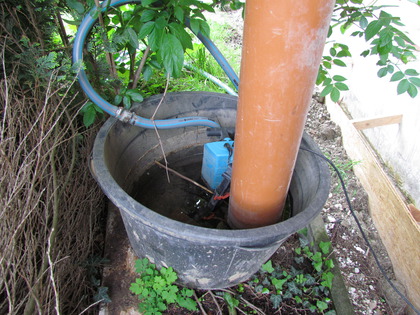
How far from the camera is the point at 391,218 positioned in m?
1.99

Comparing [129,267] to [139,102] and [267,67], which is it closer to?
[139,102]

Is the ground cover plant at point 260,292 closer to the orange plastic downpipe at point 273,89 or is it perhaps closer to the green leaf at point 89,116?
the orange plastic downpipe at point 273,89

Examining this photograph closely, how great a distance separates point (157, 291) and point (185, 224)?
0.59 meters

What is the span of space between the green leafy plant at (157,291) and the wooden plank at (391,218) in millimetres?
1295

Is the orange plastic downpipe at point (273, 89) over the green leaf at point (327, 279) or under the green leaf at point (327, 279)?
over

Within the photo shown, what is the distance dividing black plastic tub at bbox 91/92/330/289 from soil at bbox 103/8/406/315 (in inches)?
6.4

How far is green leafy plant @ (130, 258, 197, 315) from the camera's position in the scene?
4.86ft

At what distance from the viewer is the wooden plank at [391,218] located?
1.76m

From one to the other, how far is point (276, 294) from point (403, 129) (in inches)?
62.4

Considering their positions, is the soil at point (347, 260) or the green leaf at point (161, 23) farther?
the soil at point (347, 260)

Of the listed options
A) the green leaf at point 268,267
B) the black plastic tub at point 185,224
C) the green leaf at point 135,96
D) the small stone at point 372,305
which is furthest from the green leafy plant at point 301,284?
the green leaf at point 135,96

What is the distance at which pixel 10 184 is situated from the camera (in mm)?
1238

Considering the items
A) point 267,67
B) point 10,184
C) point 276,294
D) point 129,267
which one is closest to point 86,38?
point 10,184

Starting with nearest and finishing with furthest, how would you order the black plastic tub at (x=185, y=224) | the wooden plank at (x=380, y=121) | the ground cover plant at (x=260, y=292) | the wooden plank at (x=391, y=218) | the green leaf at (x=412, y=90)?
the black plastic tub at (x=185, y=224), the green leaf at (x=412, y=90), the ground cover plant at (x=260, y=292), the wooden plank at (x=391, y=218), the wooden plank at (x=380, y=121)
